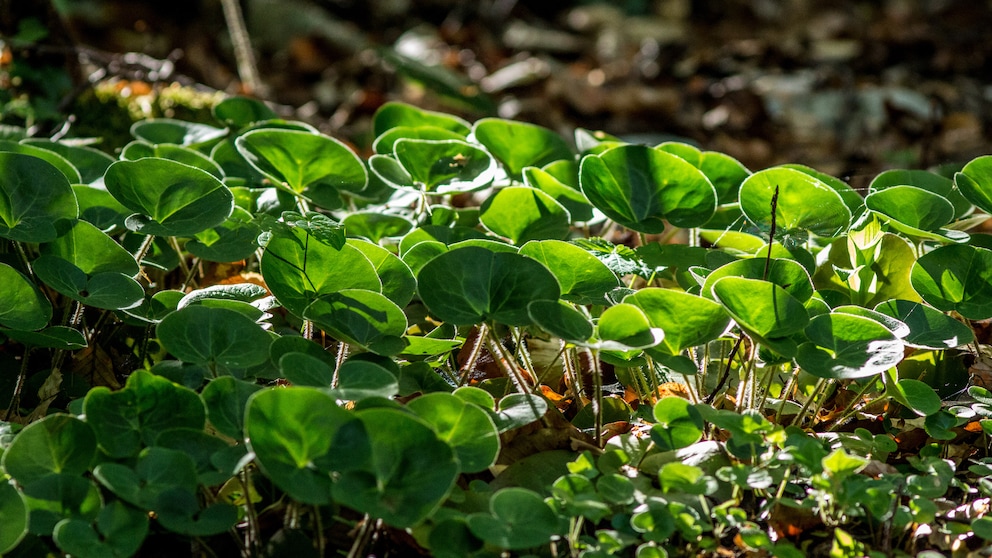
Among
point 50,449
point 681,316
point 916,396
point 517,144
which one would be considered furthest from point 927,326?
point 50,449

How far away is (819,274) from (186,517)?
0.94 m

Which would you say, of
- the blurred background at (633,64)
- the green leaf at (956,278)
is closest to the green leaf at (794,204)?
the green leaf at (956,278)

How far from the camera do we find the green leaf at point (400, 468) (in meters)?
0.72

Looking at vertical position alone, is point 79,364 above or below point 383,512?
below

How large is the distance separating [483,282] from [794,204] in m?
0.46

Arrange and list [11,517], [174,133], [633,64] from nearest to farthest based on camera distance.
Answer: [11,517] < [174,133] < [633,64]

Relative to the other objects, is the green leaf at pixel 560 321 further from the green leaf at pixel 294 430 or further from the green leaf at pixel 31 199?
the green leaf at pixel 31 199

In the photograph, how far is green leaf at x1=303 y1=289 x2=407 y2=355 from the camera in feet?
3.01

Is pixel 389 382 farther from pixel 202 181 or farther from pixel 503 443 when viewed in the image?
pixel 202 181

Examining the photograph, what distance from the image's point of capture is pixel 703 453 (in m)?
0.94

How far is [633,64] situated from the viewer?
193 inches

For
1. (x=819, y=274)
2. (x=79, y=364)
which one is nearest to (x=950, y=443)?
(x=819, y=274)

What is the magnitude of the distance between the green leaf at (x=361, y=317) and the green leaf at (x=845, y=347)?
45 cm

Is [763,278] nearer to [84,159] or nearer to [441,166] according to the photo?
[441,166]
